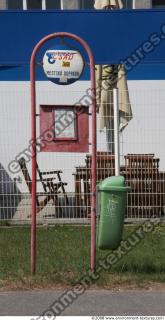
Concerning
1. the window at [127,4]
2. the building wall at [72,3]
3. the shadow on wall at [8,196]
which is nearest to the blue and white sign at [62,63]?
the shadow on wall at [8,196]

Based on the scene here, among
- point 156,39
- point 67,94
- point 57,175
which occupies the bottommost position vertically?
point 57,175

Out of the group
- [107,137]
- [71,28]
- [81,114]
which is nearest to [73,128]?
[81,114]

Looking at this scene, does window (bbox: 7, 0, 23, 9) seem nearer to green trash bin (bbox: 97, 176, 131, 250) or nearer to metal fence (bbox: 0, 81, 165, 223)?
metal fence (bbox: 0, 81, 165, 223)

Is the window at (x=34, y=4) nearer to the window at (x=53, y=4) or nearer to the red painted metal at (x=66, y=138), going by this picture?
the window at (x=53, y=4)

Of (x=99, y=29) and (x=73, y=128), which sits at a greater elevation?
(x=99, y=29)

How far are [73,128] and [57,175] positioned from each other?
1.61m

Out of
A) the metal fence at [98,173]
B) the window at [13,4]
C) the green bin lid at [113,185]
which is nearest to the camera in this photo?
the green bin lid at [113,185]

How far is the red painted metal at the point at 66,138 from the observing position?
8.41 metres

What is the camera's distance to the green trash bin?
21.6 feet

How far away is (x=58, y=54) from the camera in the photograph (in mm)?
6695

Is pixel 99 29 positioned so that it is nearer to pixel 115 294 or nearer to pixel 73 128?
pixel 73 128

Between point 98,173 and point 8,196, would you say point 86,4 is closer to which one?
point 98,173

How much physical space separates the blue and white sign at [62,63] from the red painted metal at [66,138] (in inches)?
65.2

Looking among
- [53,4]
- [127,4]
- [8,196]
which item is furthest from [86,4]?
[8,196]
